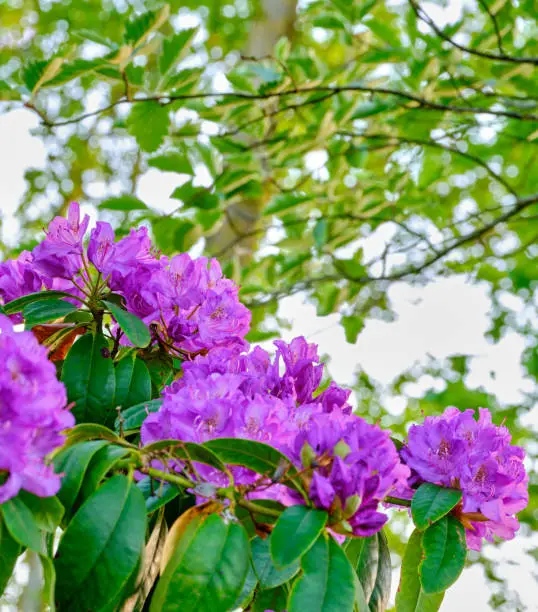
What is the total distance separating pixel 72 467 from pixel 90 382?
20 centimetres

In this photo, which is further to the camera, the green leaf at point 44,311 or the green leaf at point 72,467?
the green leaf at point 44,311

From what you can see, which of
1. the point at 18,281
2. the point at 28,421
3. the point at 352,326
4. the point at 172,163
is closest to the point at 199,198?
the point at 172,163

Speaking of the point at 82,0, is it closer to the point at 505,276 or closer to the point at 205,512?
the point at 505,276

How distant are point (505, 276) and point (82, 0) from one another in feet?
10.1

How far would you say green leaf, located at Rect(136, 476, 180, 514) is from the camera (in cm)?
58

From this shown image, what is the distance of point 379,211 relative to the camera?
7.10ft

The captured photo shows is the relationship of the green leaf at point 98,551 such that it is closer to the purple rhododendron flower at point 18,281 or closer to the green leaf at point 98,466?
the green leaf at point 98,466

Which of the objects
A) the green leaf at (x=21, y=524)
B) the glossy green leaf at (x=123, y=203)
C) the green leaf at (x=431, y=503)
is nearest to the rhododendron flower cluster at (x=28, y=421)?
the green leaf at (x=21, y=524)

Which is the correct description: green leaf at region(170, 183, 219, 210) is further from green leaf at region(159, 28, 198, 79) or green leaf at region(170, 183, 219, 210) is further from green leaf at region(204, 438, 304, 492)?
green leaf at region(204, 438, 304, 492)

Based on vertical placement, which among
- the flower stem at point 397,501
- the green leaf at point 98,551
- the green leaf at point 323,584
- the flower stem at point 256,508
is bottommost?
the flower stem at point 397,501

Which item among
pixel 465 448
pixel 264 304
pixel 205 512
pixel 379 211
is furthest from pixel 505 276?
pixel 205 512

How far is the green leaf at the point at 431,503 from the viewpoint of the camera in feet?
2.03

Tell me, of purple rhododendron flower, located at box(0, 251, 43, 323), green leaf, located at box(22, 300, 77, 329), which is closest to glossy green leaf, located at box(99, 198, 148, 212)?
purple rhododendron flower, located at box(0, 251, 43, 323)

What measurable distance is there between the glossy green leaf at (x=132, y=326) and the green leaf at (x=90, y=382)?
0.05 metres
